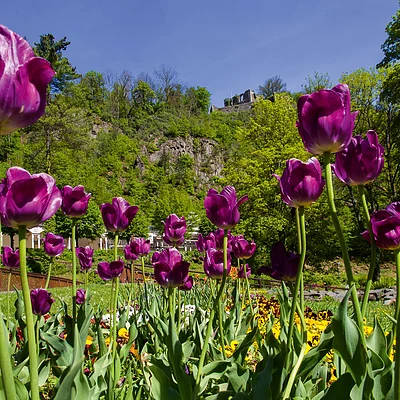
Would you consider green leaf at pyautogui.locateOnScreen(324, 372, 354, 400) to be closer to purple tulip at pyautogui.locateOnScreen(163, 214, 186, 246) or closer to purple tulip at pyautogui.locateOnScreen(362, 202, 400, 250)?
purple tulip at pyautogui.locateOnScreen(362, 202, 400, 250)

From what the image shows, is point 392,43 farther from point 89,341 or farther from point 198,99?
point 198,99

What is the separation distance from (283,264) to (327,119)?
2.14ft

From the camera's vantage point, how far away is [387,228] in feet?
3.46

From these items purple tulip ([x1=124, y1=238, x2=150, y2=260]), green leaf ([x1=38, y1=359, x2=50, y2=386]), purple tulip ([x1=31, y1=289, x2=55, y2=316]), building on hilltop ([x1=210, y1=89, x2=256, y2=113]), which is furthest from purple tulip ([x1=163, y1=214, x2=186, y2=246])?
building on hilltop ([x1=210, y1=89, x2=256, y2=113])

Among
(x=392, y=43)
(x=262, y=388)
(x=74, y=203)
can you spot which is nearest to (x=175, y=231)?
(x=74, y=203)

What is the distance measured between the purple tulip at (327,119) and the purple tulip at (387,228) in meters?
0.24

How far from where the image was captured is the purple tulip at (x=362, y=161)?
42.3 inches

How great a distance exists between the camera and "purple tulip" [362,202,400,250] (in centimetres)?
102

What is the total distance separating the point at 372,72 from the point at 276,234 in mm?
8837

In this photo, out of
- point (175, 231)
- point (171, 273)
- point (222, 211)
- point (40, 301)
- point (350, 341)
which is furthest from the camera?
point (175, 231)

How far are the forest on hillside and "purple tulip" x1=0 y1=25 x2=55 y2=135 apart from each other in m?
7.50

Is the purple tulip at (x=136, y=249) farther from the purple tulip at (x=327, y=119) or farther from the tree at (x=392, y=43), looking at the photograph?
the tree at (x=392, y=43)

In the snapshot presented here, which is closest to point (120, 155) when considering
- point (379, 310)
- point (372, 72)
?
point (372, 72)

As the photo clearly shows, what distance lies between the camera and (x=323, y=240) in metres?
16.3
